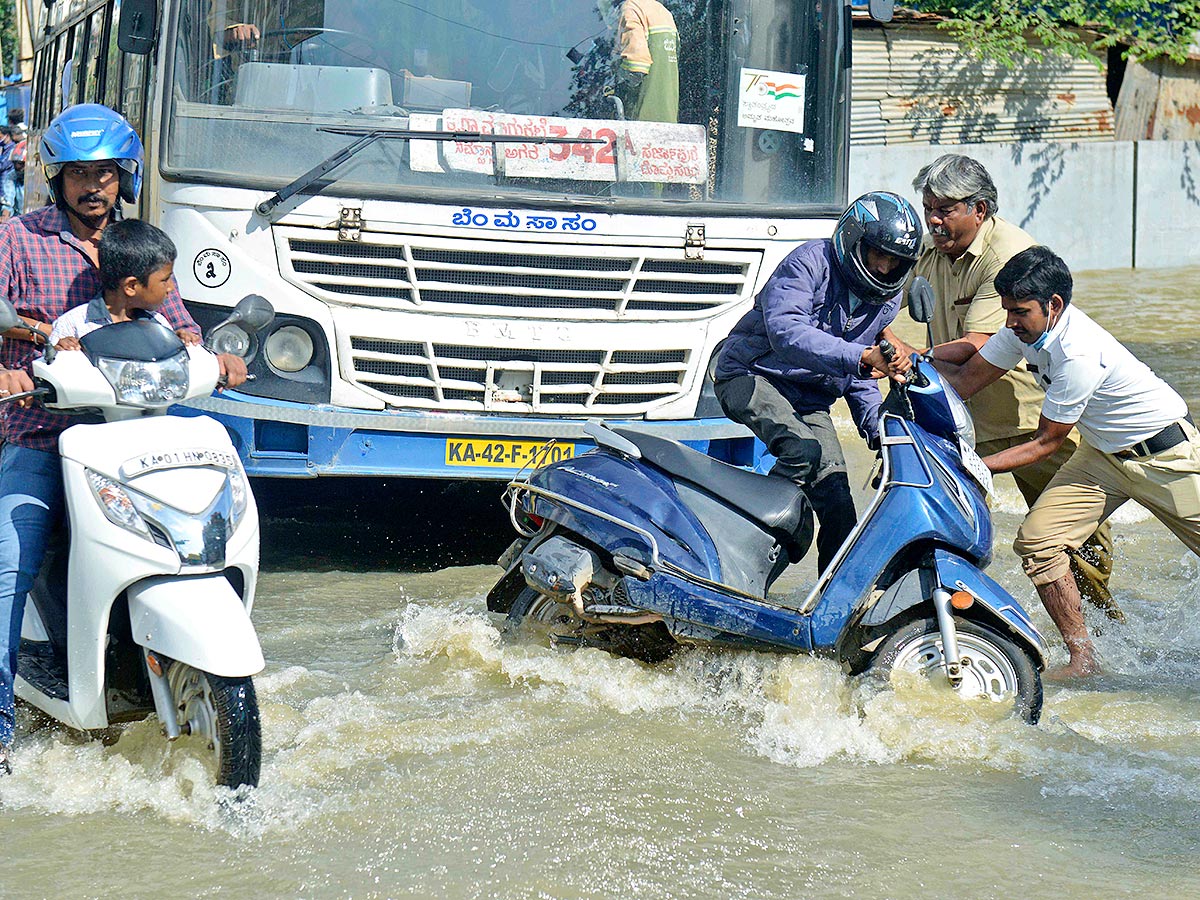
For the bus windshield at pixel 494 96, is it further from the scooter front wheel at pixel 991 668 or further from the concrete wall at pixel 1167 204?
the concrete wall at pixel 1167 204

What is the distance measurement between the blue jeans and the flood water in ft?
1.13

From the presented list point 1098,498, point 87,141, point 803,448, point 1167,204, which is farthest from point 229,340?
point 1167,204

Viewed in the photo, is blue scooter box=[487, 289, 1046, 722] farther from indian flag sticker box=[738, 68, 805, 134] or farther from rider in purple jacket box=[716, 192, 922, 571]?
indian flag sticker box=[738, 68, 805, 134]

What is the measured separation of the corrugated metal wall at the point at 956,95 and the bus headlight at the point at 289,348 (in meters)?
10.8

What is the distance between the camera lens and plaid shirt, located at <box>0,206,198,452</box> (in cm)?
396

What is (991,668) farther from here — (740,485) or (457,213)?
(457,213)

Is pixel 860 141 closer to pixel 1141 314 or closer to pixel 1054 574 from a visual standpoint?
pixel 1141 314

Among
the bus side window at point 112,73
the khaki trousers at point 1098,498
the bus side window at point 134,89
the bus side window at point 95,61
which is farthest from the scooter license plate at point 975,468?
the bus side window at point 95,61

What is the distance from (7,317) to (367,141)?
8.41 ft

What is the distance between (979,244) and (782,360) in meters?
1.11

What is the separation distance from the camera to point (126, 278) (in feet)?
12.4

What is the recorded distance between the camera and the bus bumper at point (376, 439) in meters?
5.79

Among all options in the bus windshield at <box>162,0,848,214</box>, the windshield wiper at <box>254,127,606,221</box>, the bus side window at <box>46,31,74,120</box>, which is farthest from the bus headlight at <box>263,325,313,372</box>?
the bus side window at <box>46,31,74,120</box>

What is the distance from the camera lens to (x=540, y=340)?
19.6 feet
